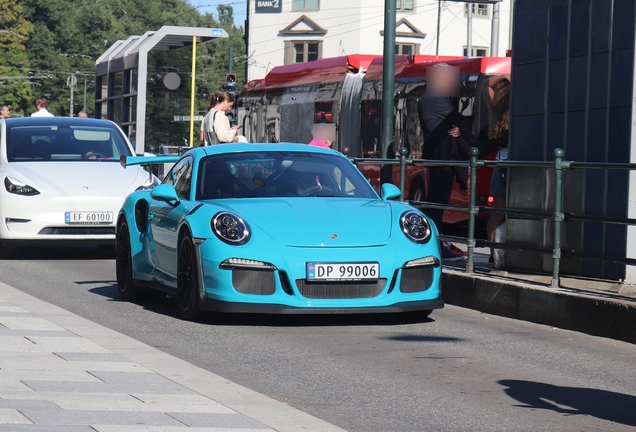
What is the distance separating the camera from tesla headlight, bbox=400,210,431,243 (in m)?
9.09

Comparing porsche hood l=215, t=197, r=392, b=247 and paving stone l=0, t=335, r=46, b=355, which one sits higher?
porsche hood l=215, t=197, r=392, b=247

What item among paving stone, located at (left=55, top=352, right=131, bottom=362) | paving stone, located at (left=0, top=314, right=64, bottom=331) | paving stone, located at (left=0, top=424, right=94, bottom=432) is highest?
paving stone, located at (left=0, top=424, right=94, bottom=432)

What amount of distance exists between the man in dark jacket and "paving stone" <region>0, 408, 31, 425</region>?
716cm

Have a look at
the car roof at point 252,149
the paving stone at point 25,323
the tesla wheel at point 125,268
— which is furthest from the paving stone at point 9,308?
the car roof at point 252,149

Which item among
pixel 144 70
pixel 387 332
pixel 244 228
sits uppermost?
pixel 144 70

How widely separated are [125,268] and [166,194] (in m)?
1.27

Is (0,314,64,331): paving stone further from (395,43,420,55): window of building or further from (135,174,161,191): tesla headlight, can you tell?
(395,43,420,55): window of building

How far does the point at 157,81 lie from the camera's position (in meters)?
20.7

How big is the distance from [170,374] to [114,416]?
4.30ft

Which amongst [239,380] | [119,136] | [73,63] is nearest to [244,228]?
[239,380]

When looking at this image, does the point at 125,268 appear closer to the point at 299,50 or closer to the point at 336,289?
the point at 336,289

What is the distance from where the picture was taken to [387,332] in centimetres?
877

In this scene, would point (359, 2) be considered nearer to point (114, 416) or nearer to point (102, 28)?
point (102, 28)

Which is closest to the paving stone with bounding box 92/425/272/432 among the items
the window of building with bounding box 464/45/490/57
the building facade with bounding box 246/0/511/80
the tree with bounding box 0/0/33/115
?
the building facade with bounding box 246/0/511/80
